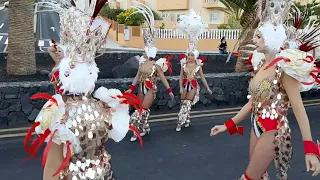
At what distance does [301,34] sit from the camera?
12.7 feet

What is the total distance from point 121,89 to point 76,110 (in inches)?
234

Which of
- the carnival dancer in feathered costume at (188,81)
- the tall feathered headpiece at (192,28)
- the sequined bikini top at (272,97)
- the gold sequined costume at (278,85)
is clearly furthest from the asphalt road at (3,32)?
the sequined bikini top at (272,97)

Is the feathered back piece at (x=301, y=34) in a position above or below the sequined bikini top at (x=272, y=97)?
above

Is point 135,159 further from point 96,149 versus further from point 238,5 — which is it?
point 238,5

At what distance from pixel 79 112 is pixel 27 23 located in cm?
767

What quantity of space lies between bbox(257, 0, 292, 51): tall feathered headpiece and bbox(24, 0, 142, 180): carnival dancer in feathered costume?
1507 millimetres

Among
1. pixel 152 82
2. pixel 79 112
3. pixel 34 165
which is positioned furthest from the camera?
pixel 152 82

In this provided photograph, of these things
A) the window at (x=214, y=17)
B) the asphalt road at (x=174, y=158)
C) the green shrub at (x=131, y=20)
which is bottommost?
the asphalt road at (x=174, y=158)

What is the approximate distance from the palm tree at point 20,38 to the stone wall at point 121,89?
7.00 feet

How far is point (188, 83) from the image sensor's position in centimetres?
767

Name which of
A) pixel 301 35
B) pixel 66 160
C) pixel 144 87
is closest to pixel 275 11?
pixel 301 35

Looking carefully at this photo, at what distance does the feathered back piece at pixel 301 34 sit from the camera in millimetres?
3754

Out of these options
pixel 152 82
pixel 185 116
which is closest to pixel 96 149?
pixel 152 82

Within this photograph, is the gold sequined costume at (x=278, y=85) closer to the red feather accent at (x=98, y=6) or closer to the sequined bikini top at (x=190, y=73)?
the red feather accent at (x=98, y=6)
